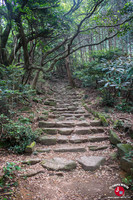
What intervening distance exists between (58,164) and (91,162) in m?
0.78

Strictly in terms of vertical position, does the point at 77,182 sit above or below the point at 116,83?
below

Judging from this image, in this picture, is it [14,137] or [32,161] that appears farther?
[14,137]

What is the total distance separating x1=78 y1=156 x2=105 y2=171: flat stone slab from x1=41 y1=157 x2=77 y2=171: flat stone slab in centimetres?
21

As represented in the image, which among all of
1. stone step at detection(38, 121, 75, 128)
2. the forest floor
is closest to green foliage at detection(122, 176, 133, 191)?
the forest floor

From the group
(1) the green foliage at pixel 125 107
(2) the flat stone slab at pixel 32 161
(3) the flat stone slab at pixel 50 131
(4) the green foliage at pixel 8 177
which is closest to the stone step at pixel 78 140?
(3) the flat stone slab at pixel 50 131

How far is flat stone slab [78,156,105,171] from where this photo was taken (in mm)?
2797

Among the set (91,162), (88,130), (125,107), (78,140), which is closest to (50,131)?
(78,140)

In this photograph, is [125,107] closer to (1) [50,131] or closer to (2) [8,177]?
(1) [50,131]

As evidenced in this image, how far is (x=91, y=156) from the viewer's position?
3.21 meters

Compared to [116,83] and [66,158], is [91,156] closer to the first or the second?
[66,158]

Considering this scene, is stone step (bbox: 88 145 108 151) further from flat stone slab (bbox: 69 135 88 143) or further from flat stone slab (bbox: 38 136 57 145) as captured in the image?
flat stone slab (bbox: 38 136 57 145)

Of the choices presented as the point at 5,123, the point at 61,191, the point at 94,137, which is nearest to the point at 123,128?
the point at 94,137

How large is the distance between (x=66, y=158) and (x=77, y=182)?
79 centimetres

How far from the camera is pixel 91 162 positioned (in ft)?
9.62
